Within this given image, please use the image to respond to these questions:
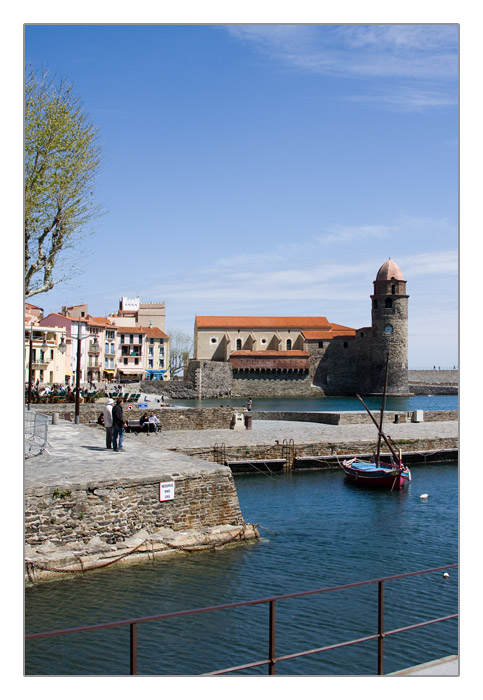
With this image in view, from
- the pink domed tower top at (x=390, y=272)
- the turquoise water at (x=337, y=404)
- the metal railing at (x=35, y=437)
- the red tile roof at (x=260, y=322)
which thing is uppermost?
the pink domed tower top at (x=390, y=272)

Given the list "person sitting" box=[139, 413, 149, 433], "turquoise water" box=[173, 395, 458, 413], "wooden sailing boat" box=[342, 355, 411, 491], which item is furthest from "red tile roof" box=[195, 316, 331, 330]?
"wooden sailing boat" box=[342, 355, 411, 491]

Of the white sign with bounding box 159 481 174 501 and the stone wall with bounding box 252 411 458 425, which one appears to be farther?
the stone wall with bounding box 252 411 458 425

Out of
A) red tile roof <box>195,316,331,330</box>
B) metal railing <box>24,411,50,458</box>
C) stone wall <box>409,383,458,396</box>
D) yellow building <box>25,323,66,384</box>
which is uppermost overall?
red tile roof <box>195,316,331,330</box>

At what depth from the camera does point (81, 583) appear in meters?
10.7

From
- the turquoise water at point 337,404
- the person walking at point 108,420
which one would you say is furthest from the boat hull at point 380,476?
the turquoise water at point 337,404

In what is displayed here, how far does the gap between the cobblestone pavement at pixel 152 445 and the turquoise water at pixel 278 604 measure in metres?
1.86

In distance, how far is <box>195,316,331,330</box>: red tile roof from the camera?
101250 mm

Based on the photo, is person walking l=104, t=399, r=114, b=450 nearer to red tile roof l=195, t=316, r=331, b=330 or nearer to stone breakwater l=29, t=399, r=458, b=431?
stone breakwater l=29, t=399, r=458, b=431

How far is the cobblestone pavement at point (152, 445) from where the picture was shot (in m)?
12.6

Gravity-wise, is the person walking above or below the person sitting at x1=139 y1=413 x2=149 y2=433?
above

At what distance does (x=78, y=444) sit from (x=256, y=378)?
76.8m

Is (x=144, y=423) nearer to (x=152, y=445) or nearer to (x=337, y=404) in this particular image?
(x=152, y=445)

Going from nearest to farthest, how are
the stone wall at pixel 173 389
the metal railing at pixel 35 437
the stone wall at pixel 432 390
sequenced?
the metal railing at pixel 35 437, the stone wall at pixel 173 389, the stone wall at pixel 432 390

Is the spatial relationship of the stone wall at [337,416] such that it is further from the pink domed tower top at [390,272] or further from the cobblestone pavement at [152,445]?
the pink domed tower top at [390,272]
